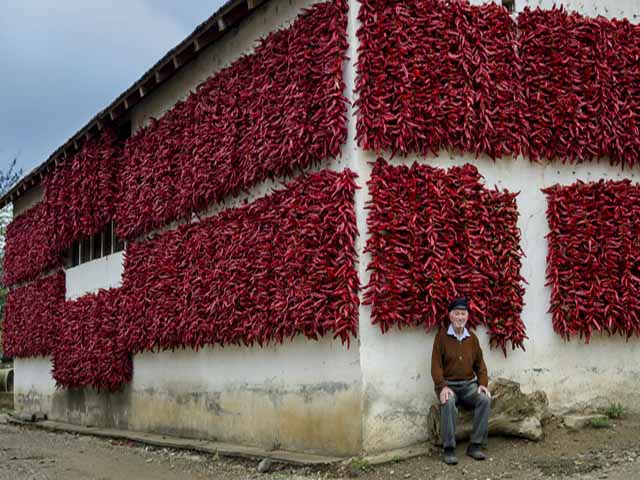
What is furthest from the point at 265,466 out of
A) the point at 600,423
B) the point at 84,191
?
the point at 84,191

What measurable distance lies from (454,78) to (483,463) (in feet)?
12.8

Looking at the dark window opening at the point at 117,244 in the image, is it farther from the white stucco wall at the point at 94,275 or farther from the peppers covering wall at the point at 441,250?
the peppers covering wall at the point at 441,250

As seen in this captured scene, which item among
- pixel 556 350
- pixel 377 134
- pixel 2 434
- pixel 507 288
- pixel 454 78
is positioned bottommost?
pixel 2 434

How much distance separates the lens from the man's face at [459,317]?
26.1ft

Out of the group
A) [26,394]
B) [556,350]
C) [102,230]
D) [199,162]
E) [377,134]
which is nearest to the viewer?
[377,134]

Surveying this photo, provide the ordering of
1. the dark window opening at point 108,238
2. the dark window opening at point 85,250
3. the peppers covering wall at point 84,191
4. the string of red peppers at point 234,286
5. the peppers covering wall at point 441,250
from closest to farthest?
the peppers covering wall at point 441,250 → the string of red peppers at point 234,286 → the peppers covering wall at point 84,191 → the dark window opening at point 108,238 → the dark window opening at point 85,250

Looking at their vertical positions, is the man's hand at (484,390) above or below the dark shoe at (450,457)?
above

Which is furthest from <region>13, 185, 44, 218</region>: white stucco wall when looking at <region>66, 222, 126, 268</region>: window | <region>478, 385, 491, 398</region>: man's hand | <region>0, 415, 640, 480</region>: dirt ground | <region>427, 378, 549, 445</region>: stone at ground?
<region>478, 385, 491, 398</region>: man's hand

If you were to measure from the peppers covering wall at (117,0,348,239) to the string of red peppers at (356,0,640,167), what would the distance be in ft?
1.32

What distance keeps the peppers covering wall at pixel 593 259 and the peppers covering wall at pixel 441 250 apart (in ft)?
1.75

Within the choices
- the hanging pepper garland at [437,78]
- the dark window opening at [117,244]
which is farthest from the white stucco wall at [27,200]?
the hanging pepper garland at [437,78]

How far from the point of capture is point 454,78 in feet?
28.9

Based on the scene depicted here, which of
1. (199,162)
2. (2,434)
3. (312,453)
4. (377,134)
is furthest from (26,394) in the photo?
(377,134)

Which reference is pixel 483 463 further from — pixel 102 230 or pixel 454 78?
pixel 102 230
